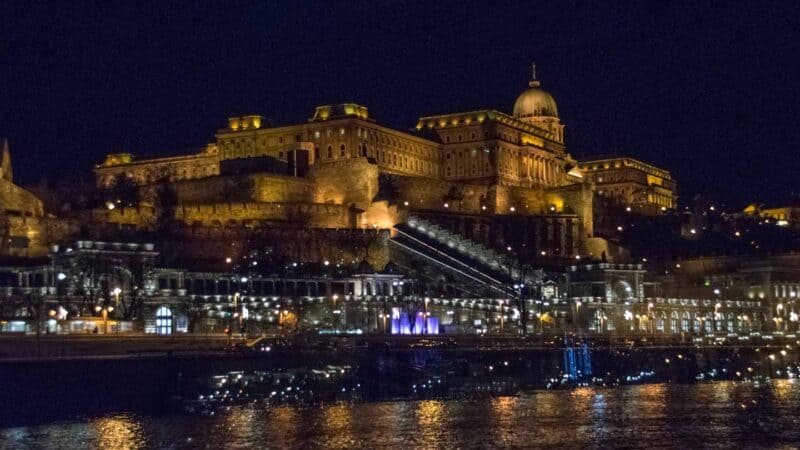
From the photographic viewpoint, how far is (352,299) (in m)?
108

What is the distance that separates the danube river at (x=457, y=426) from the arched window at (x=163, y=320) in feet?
78.8

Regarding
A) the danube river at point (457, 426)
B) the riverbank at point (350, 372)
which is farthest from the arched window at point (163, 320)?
the danube river at point (457, 426)

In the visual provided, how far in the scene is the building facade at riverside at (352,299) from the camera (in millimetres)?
94375

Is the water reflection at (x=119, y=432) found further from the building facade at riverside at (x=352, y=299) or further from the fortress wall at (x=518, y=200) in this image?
the fortress wall at (x=518, y=200)

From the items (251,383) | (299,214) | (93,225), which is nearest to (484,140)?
(299,214)

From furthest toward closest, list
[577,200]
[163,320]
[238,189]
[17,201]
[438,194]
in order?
1. [577,200]
2. [438,194]
3. [238,189]
4. [17,201]
5. [163,320]

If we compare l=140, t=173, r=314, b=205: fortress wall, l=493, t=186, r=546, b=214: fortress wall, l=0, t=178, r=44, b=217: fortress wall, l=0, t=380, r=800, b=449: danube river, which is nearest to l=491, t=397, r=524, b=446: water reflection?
l=0, t=380, r=800, b=449: danube river

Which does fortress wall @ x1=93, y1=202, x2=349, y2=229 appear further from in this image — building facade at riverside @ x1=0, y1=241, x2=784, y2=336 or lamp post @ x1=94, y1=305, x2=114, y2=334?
lamp post @ x1=94, y1=305, x2=114, y2=334

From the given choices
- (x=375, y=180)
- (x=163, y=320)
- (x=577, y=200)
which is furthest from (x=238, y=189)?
(x=163, y=320)

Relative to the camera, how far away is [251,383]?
7450 cm

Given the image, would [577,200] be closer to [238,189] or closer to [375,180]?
[375,180]

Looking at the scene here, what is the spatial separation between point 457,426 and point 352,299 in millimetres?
41973

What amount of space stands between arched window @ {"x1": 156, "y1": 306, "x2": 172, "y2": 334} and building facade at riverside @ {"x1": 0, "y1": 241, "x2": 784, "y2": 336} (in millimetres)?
88

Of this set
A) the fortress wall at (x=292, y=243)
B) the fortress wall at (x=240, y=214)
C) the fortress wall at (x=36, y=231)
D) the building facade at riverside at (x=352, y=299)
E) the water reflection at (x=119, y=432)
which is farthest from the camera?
the fortress wall at (x=240, y=214)
